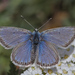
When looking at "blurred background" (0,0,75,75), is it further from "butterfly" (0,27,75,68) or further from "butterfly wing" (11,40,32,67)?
"butterfly wing" (11,40,32,67)

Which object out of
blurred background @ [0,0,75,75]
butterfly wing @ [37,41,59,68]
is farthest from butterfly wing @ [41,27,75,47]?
blurred background @ [0,0,75,75]

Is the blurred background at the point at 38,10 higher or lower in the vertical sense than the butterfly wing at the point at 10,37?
higher

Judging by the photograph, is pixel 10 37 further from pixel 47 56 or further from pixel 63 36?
pixel 63 36

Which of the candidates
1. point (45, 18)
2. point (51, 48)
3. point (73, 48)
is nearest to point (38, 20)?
point (45, 18)

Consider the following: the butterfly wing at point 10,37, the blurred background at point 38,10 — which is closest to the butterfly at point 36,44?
the butterfly wing at point 10,37

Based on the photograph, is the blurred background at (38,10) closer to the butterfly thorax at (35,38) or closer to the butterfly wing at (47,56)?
the butterfly thorax at (35,38)

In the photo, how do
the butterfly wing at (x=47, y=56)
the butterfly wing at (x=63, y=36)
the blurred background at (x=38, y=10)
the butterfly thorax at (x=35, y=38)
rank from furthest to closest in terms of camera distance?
the blurred background at (x=38, y=10) < the butterfly thorax at (x=35, y=38) < the butterfly wing at (x=63, y=36) < the butterfly wing at (x=47, y=56)
